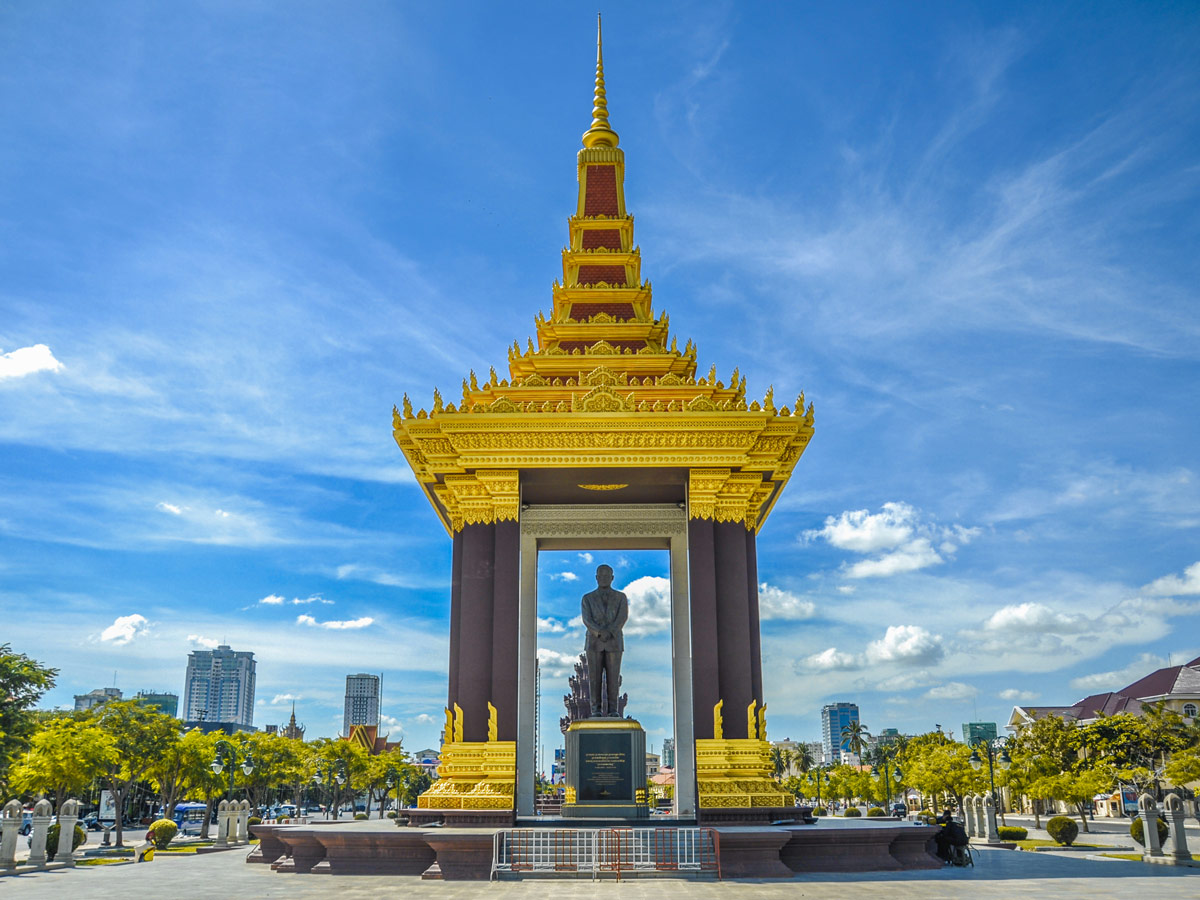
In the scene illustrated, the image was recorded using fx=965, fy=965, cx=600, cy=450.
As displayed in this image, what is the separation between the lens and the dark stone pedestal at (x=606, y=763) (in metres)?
22.5

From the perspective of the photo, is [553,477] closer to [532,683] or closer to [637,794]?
[532,683]

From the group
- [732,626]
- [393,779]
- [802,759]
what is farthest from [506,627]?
[802,759]

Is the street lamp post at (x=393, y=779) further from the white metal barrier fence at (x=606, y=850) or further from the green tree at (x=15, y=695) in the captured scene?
the white metal barrier fence at (x=606, y=850)

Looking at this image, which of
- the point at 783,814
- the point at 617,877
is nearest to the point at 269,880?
the point at 617,877

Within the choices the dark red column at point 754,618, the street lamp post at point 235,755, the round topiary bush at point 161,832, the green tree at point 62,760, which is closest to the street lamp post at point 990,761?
the dark red column at point 754,618

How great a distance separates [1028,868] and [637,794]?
8.91m

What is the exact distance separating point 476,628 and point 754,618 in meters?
7.02

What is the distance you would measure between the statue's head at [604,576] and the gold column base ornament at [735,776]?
5.45m

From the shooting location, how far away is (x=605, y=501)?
25641 mm

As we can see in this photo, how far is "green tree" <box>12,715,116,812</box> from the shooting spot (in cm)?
3775

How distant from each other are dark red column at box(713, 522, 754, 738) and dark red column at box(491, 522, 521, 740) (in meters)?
4.71

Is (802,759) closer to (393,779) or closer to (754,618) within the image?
(393,779)

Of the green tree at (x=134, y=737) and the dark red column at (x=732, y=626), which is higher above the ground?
the dark red column at (x=732, y=626)

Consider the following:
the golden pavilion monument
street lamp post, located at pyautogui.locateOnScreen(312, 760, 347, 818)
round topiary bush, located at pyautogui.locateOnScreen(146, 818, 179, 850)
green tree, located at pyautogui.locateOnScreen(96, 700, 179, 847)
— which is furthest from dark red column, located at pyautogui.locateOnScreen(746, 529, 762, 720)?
street lamp post, located at pyautogui.locateOnScreen(312, 760, 347, 818)
